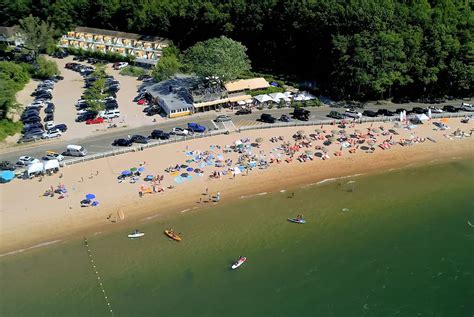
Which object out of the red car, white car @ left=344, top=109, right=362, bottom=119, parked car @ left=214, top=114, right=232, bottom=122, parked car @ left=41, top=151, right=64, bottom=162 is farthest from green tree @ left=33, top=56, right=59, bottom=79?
white car @ left=344, top=109, right=362, bottom=119

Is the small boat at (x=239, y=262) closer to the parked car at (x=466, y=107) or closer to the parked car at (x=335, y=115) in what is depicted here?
the parked car at (x=335, y=115)

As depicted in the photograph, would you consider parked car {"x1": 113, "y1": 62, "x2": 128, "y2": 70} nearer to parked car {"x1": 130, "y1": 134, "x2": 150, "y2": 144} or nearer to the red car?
the red car

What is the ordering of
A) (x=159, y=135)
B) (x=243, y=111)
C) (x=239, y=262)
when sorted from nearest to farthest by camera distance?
(x=239, y=262) → (x=159, y=135) → (x=243, y=111)

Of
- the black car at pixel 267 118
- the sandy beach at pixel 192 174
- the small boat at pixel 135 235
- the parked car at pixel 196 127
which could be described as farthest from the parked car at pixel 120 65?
the small boat at pixel 135 235

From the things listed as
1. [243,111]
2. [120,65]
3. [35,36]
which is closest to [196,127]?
[243,111]

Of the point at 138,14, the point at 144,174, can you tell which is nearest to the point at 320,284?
the point at 144,174

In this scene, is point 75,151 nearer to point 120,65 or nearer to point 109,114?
point 109,114
